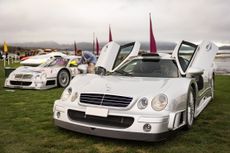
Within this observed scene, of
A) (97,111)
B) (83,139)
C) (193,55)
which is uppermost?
(193,55)

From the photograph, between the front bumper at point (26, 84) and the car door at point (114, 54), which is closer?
the car door at point (114, 54)

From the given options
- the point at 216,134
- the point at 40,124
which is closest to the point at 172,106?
the point at 216,134

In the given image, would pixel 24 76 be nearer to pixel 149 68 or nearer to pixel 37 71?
pixel 37 71

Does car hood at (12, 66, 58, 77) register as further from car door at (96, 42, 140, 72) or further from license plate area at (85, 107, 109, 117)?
license plate area at (85, 107, 109, 117)

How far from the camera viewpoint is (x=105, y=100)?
379cm

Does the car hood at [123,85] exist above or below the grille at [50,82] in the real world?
above

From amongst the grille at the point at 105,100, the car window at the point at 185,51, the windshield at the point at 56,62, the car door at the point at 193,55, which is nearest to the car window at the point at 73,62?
the windshield at the point at 56,62

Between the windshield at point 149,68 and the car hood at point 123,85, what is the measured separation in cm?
38

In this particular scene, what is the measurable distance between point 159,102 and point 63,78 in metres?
7.17

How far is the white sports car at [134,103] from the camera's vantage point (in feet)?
11.7

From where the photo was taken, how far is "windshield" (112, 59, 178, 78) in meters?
4.86

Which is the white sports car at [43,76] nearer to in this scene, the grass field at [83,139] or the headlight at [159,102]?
the grass field at [83,139]

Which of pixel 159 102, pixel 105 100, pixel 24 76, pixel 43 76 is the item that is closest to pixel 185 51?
pixel 159 102

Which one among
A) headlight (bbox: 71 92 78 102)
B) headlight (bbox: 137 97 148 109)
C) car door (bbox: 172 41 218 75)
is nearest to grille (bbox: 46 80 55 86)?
car door (bbox: 172 41 218 75)
